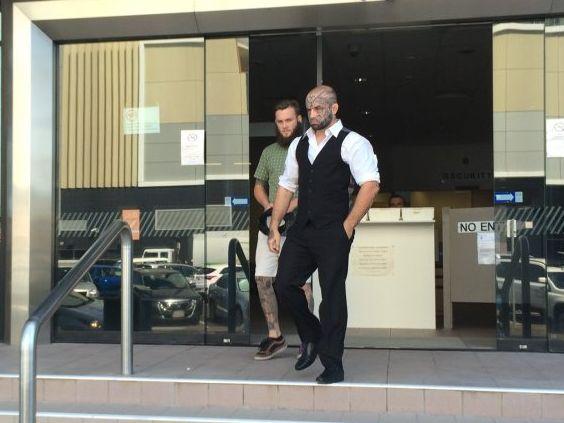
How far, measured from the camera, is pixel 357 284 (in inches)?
265

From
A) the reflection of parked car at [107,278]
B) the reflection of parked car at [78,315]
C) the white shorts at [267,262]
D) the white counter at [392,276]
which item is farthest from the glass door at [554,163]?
the reflection of parked car at [78,315]

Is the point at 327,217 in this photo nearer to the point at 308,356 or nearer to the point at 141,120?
the point at 308,356

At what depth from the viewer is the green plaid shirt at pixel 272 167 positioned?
4996 millimetres

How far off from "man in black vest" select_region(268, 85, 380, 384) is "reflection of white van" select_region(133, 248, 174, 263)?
6.89 feet

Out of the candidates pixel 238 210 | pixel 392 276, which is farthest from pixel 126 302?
pixel 392 276

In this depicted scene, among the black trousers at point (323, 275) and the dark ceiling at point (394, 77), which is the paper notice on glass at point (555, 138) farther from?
the black trousers at point (323, 275)

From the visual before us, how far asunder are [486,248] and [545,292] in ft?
3.52

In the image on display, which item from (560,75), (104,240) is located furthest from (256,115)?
(104,240)

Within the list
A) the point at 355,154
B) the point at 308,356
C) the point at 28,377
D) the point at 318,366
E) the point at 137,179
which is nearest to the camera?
the point at 28,377

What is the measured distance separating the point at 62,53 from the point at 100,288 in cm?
225

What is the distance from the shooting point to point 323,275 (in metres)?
4.07

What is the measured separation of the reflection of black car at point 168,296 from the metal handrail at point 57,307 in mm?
1389

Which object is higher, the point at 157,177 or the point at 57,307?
the point at 157,177

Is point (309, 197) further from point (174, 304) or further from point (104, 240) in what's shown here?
point (174, 304)
